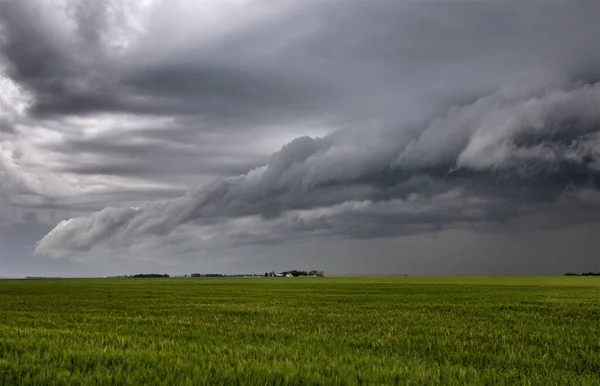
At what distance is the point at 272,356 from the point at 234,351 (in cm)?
103

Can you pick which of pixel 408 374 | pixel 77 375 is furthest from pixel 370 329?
pixel 77 375

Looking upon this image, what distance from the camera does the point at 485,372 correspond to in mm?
9945

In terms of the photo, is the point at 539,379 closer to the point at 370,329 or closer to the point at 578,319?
the point at 370,329

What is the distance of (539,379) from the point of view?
945cm

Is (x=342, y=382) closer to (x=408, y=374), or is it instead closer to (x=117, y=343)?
(x=408, y=374)

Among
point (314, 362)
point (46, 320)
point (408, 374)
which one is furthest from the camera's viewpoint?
point (46, 320)

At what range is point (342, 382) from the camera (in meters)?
8.76

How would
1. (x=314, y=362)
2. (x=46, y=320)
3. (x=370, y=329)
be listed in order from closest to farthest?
(x=314, y=362) < (x=370, y=329) < (x=46, y=320)

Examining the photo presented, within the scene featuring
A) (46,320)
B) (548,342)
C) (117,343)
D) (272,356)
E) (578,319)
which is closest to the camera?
(272,356)

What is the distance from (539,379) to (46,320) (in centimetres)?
1860

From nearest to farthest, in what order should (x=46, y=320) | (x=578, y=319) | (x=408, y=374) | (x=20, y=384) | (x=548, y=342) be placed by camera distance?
(x=20, y=384), (x=408, y=374), (x=548, y=342), (x=46, y=320), (x=578, y=319)

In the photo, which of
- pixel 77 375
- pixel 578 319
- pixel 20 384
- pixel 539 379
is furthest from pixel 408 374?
pixel 578 319

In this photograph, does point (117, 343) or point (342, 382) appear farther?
point (117, 343)

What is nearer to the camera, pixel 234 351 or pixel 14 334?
pixel 234 351
